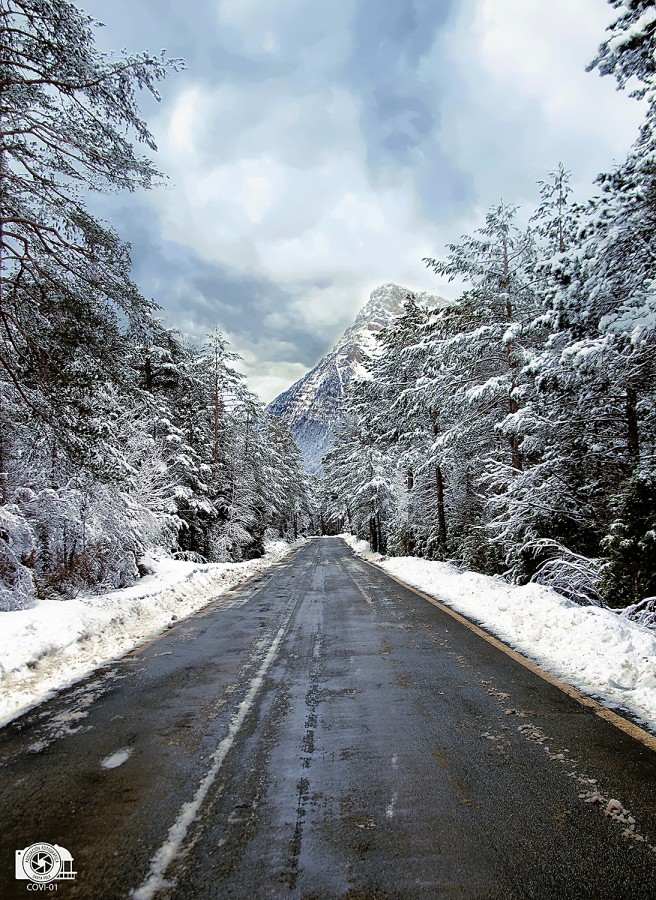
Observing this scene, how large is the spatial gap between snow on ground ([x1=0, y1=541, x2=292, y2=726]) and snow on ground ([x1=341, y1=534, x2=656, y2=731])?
533cm

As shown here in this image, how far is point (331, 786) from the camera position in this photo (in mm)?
2971

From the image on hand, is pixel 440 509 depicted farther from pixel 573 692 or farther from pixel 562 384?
pixel 573 692

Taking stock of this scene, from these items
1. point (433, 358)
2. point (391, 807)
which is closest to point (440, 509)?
point (433, 358)

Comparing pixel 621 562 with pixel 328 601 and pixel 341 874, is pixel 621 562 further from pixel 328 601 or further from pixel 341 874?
pixel 341 874

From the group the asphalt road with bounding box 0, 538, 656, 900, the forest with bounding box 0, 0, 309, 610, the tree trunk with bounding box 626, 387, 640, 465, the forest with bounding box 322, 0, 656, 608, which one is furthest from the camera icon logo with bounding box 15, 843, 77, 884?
the tree trunk with bounding box 626, 387, 640, 465

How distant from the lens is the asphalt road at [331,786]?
2.21 m

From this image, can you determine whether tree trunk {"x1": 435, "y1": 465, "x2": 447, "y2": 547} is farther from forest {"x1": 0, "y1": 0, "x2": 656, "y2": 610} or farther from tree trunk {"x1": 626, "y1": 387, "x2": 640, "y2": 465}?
tree trunk {"x1": 626, "y1": 387, "x2": 640, "y2": 465}

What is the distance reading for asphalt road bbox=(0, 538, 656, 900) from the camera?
221 cm

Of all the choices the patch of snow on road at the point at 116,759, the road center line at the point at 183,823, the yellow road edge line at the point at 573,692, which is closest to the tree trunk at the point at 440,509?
the yellow road edge line at the point at 573,692

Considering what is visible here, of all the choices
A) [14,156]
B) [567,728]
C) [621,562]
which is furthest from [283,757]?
[14,156]

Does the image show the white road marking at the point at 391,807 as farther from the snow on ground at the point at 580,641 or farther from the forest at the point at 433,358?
the forest at the point at 433,358

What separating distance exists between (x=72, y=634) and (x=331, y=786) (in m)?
5.07

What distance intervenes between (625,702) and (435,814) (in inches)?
97.5

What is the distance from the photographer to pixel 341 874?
2211 millimetres
